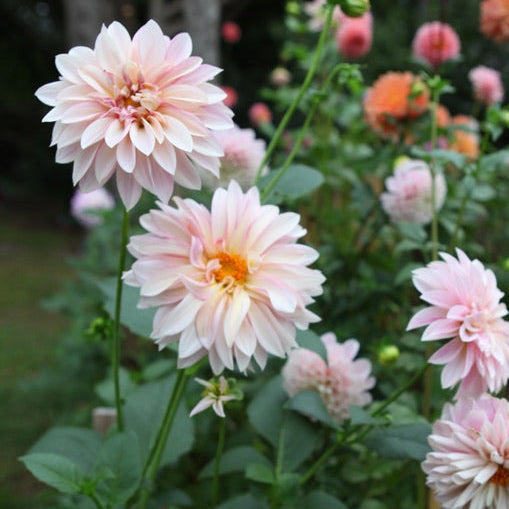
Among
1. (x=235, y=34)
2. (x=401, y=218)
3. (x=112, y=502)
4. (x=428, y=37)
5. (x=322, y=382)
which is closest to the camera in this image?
(x=112, y=502)

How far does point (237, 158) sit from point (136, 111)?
48 cm

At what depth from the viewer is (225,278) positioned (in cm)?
60

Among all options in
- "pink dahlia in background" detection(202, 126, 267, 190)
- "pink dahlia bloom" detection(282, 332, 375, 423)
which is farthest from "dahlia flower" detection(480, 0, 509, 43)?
"pink dahlia bloom" detection(282, 332, 375, 423)

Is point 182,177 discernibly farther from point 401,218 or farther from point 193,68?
point 401,218

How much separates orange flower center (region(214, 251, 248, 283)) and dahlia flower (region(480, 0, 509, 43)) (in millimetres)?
1024

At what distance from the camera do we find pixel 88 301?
79.5 inches

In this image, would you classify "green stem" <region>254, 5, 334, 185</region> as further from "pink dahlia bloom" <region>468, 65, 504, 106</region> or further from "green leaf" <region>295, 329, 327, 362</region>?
"pink dahlia bloom" <region>468, 65, 504, 106</region>

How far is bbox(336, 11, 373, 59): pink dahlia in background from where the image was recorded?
184 centimetres

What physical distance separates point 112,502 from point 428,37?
3.98ft

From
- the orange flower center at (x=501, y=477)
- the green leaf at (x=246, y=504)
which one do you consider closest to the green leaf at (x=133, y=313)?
the green leaf at (x=246, y=504)

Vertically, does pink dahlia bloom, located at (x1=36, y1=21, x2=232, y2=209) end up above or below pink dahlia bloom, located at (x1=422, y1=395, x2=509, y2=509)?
above

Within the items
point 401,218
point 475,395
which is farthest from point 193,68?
point 401,218

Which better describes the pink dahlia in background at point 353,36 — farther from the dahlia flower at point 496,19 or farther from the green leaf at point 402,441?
the green leaf at point 402,441

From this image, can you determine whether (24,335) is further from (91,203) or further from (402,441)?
(402,441)
